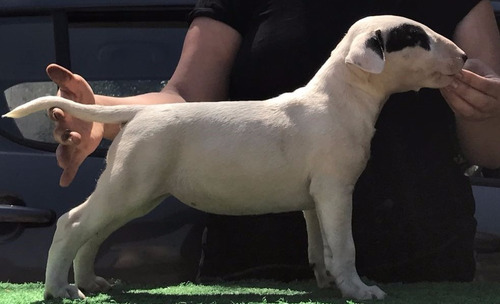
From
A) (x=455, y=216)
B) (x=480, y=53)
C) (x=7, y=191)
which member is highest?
(x=480, y=53)

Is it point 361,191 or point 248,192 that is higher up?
point 248,192

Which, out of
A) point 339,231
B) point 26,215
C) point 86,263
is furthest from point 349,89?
point 26,215

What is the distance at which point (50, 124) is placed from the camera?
7.68ft

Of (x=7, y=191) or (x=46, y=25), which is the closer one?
(x=7, y=191)

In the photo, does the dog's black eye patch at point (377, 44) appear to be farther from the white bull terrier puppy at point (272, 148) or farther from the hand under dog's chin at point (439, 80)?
the hand under dog's chin at point (439, 80)

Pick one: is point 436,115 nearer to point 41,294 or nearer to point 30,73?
point 41,294

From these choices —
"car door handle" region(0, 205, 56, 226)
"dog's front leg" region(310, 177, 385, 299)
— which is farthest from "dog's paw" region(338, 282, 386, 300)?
"car door handle" region(0, 205, 56, 226)

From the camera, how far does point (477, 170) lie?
2254mm

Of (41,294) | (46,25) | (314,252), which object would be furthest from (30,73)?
(314,252)

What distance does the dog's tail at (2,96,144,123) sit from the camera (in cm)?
146

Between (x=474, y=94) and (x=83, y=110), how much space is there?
734 millimetres

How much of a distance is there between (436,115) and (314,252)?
1.72 feet

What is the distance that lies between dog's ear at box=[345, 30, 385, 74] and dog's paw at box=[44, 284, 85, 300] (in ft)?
1.97

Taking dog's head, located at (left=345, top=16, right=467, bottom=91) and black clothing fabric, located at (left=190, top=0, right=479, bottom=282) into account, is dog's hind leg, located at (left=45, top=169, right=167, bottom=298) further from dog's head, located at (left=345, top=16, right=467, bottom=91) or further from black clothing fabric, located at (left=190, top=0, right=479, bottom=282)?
black clothing fabric, located at (left=190, top=0, right=479, bottom=282)
